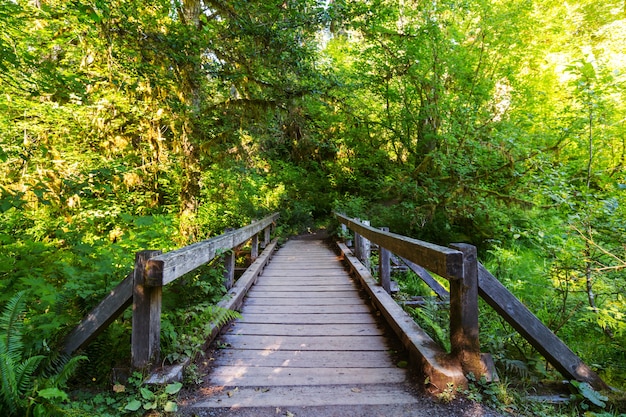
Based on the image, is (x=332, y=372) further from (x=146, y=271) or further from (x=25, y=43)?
A: (x=25, y=43)

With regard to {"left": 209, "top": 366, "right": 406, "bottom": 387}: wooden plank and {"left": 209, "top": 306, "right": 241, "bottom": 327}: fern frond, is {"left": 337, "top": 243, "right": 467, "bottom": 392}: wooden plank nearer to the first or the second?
{"left": 209, "top": 366, "right": 406, "bottom": 387}: wooden plank

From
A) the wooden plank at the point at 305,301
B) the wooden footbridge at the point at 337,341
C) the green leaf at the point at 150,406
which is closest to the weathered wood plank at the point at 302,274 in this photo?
the wooden plank at the point at 305,301

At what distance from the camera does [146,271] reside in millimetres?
2354

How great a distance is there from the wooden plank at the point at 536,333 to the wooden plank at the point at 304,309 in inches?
79.3

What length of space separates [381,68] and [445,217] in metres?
5.41

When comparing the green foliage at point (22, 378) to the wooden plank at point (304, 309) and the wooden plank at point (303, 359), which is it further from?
the wooden plank at point (304, 309)

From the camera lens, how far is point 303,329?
3.75 meters

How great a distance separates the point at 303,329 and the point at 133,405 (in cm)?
200

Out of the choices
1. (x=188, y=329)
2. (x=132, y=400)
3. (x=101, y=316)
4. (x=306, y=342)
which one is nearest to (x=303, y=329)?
(x=306, y=342)

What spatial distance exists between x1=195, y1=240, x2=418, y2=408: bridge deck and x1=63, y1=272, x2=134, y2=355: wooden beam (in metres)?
0.91

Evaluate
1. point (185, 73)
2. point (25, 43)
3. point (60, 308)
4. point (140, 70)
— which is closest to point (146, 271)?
point (60, 308)

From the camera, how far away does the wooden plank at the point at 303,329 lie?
11.9 ft

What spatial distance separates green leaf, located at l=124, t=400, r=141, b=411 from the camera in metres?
2.01

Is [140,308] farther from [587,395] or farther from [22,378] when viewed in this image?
[587,395]
